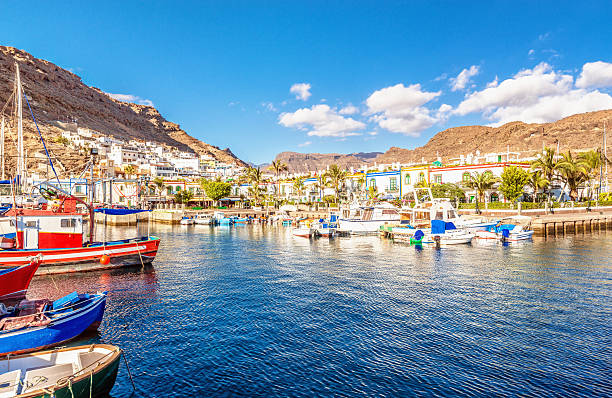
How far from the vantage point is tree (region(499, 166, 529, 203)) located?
194 ft

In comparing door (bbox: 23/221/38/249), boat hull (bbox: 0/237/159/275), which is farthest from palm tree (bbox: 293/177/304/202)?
door (bbox: 23/221/38/249)

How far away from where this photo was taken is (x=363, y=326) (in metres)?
17.5

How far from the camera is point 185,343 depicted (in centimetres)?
1574

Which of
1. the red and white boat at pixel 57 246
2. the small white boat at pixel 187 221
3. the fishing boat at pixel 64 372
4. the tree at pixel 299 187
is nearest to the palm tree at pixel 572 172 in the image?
the tree at pixel 299 187

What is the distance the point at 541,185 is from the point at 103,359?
69.4 m

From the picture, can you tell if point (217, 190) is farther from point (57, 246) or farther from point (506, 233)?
point (506, 233)

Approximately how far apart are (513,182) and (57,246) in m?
63.9

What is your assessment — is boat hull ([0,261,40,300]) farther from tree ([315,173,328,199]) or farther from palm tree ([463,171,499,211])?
tree ([315,173,328,199])

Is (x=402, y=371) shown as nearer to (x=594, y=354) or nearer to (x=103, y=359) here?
A: (x=594, y=354)

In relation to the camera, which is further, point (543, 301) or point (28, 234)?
point (28, 234)

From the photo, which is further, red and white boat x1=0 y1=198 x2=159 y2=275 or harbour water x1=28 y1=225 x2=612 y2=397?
red and white boat x1=0 y1=198 x2=159 y2=275

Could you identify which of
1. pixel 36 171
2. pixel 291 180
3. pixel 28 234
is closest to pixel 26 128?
pixel 36 171

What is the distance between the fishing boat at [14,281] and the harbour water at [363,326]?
15.4 feet

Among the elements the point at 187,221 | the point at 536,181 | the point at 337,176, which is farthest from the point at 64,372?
the point at 337,176
